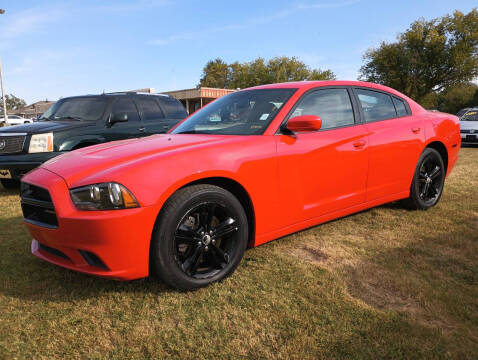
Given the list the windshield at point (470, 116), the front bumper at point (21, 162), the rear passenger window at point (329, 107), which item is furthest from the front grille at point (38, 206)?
the windshield at point (470, 116)

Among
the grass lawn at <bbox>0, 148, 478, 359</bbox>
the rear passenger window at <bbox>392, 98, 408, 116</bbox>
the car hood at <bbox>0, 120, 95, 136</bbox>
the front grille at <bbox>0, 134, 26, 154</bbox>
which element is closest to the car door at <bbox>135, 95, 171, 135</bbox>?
the car hood at <bbox>0, 120, 95, 136</bbox>

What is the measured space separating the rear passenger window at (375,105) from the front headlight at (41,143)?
457cm

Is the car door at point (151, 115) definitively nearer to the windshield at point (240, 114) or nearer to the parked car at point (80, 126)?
the parked car at point (80, 126)

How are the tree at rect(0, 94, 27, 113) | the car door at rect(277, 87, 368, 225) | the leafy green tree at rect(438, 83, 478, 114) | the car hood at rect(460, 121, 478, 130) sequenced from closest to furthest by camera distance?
Answer: the car door at rect(277, 87, 368, 225) → the car hood at rect(460, 121, 478, 130) → the leafy green tree at rect(438, 83, 478, 114) → the tree at rect(0, 94, 27, 113)

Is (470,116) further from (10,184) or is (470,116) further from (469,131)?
(10,184)

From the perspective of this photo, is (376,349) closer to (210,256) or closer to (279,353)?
(279,353)

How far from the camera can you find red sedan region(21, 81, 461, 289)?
2.20 m

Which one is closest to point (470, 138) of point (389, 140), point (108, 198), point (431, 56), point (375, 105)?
point (375, 105)

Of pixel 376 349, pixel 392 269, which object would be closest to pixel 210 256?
pixel 376 349

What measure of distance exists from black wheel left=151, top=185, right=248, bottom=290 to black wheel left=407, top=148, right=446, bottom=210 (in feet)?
8.11

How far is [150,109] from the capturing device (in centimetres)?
692

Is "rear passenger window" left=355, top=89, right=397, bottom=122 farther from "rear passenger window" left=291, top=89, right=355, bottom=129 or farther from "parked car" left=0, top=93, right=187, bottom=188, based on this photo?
"parked car" left=0, top=93, right=187, bottom=188

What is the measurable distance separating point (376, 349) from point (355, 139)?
1985mm

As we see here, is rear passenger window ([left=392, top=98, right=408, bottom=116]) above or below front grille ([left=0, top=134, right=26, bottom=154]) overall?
above
